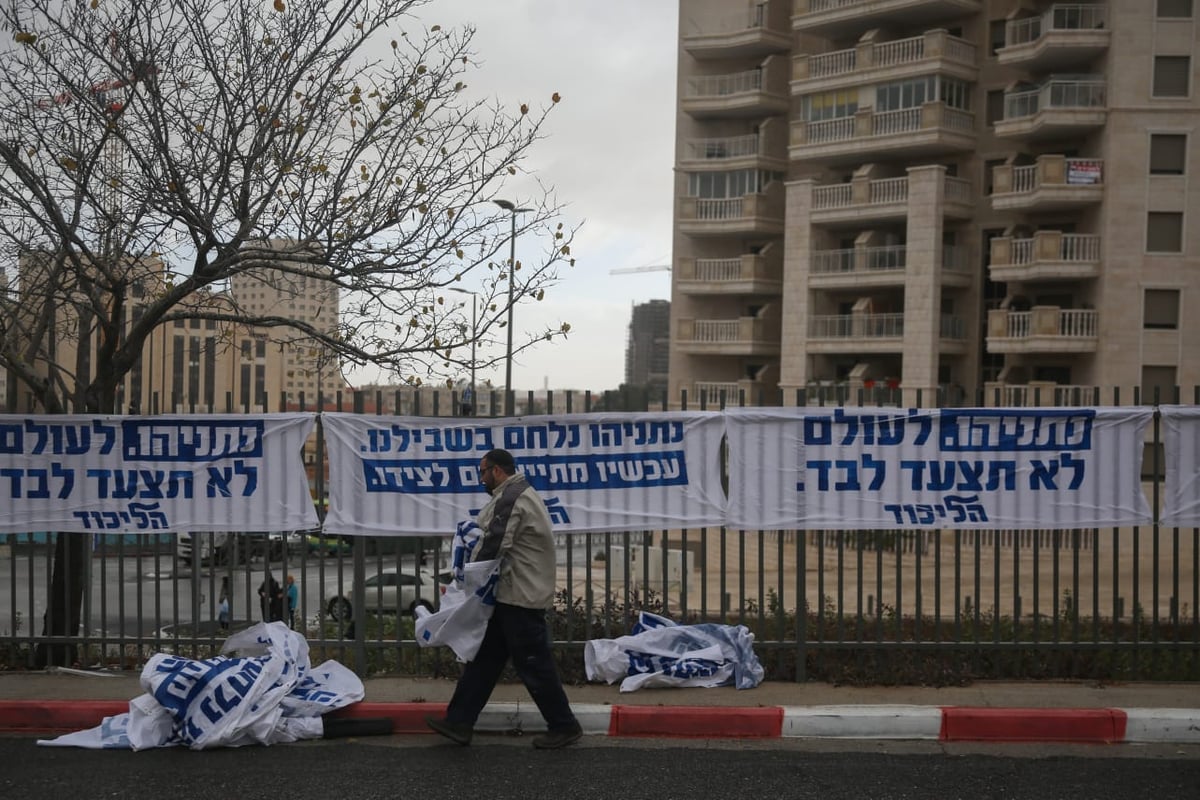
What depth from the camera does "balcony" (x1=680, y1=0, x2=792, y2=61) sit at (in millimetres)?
45562

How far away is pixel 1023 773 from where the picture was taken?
21.0ft

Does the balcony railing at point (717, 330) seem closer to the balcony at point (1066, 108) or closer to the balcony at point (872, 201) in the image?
the balcony at point (872, 201)

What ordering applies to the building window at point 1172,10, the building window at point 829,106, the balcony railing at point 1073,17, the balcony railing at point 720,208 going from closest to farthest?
the building window at point 1172,10, the balcony railing at point 1073,17, the building window at point 829,106, the balcony railing at point 720,208

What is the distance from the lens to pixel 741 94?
1806 inches

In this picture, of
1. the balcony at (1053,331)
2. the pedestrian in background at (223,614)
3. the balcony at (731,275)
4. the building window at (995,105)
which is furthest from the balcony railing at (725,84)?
the pedestrian in background at (223,614)

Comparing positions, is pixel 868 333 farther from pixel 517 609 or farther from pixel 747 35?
pixel 517 609

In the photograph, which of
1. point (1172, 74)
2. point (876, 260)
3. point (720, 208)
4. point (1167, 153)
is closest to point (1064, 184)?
point (1167, 153)

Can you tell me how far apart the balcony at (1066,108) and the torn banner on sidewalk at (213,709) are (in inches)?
1430

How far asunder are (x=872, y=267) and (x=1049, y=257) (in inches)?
254

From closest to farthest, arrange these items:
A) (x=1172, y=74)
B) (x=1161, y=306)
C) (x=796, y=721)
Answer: (x=796, y=721), (x=1172, y=74), (x=1161, y=306)

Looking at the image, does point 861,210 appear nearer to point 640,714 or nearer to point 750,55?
point 750,55

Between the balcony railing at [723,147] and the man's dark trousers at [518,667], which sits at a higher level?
the balcony railing at [723,147]

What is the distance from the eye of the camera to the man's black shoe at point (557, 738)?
6805 mm

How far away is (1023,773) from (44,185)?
8.29 m
